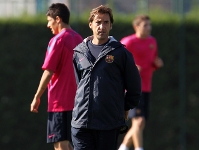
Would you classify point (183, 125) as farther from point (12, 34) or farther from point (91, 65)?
point (91, 65)

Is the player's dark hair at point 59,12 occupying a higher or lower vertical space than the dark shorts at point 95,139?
higher

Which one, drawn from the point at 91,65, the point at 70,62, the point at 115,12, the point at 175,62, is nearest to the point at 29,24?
the point at 115,12

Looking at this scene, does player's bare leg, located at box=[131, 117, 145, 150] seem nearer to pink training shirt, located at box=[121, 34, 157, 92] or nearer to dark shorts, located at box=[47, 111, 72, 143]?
pink training shirt, located at box=[121, 34, 157, 92]

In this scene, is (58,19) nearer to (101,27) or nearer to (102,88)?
(101,27)

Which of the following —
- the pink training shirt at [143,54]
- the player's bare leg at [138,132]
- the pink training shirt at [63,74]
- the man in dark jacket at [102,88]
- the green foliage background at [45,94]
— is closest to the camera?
the man in dark jacket at [102,88]

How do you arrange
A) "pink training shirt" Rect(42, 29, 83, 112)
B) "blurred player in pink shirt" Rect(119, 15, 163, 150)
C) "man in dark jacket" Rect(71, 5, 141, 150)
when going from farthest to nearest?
"blurred player in pink shirt" Rect(119, 15, 163, 150) < "pink training shirt" Rect(42, 29, 83, 112) < "man in dark jacket" Rect(71, 5, 141, 150)

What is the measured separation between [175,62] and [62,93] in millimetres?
5601

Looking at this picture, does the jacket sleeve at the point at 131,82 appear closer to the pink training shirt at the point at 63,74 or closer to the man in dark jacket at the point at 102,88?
the man in dark jacket at the point at 102,88

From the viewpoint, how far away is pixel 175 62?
42.2 feet

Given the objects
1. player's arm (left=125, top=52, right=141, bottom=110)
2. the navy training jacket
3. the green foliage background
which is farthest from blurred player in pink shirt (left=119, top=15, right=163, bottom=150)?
the navy training jacket

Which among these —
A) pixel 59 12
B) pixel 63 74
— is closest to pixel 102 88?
pixel 63 74

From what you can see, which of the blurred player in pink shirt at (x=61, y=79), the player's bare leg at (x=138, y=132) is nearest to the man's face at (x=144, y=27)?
the player's bare leg at (x=138, y=132)

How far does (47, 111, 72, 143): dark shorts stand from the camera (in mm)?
7672

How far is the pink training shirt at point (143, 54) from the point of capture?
10.8 metres
